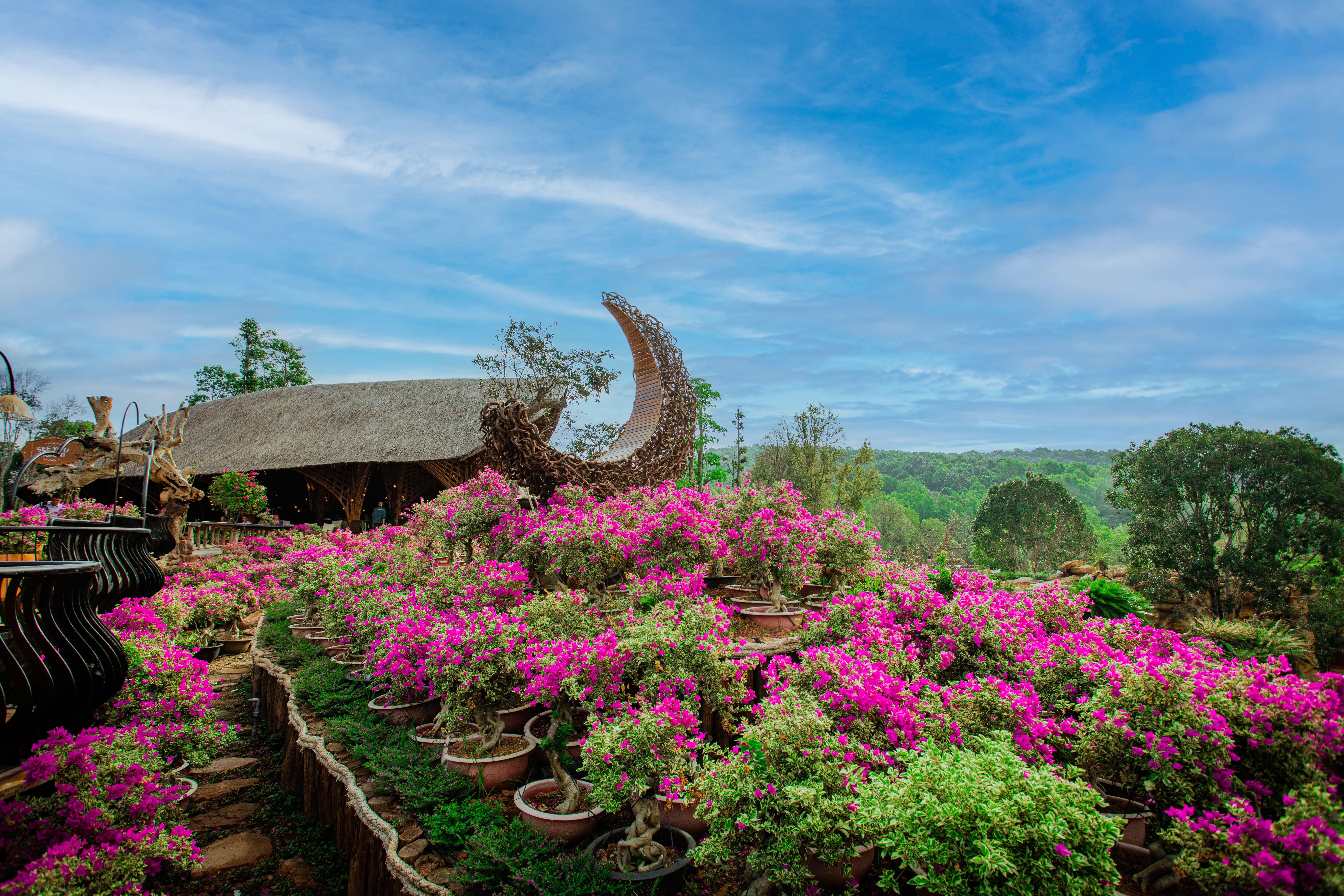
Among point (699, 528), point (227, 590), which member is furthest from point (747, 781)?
point (227, 590)

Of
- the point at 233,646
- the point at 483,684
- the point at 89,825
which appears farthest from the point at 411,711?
the point at 233,646

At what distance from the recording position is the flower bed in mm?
2152

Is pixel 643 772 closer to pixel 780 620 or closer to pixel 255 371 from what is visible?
pixel 780 620

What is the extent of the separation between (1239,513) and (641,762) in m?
14.3

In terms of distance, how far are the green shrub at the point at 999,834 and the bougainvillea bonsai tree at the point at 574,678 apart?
4.62ft

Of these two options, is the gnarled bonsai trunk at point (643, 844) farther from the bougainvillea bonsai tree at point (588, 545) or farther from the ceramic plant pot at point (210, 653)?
→ the ceramic plant pot at point (210, 653)

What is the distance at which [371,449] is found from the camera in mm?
17703

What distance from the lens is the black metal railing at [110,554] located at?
3277 millimetres

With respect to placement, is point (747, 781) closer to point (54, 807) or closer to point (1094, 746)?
point (1094, 746)

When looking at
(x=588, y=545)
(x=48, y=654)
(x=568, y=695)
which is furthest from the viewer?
(x=588, y=545)

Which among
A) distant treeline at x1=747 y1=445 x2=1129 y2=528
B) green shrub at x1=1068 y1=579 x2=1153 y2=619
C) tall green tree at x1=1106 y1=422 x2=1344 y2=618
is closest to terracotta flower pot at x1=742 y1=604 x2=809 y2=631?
green shrub at x1=1068 y1=579 x2=1153 y2=619

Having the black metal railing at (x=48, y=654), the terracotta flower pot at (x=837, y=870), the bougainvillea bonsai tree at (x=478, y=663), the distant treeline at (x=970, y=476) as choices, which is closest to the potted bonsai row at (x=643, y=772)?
the terracotta flower pot at (x=837, y=870)

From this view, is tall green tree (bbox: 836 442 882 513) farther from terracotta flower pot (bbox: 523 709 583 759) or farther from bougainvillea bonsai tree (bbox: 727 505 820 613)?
terracotta flower pot (bbox: 523 709 583 759)

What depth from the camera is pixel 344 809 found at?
3.55 meters
